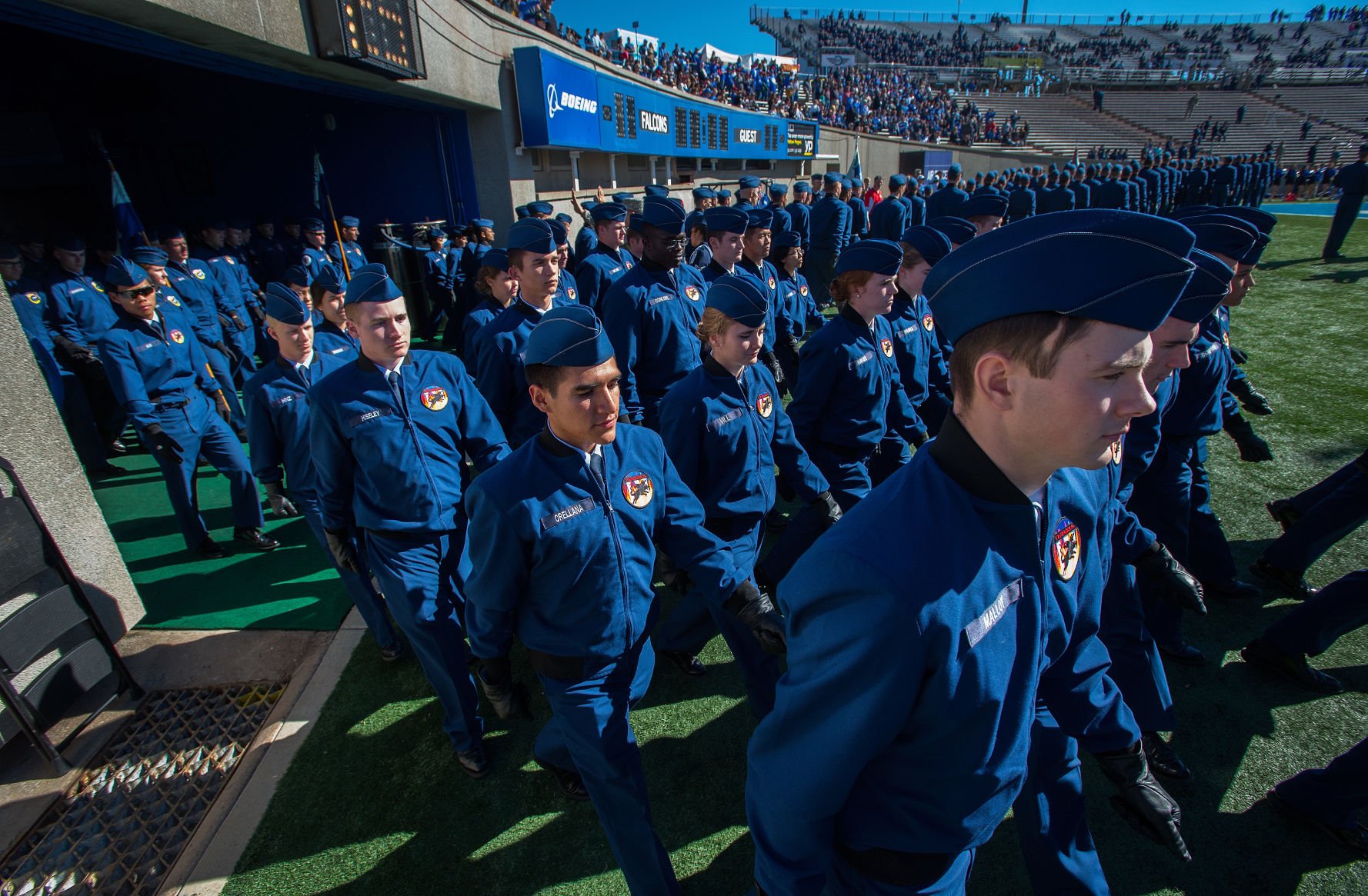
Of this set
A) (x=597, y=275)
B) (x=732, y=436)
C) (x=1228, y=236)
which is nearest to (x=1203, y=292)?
(x=1228, y=236)

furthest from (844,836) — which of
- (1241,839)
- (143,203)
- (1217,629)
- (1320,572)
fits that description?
(143,203)

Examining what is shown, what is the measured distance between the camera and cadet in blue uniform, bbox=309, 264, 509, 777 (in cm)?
299

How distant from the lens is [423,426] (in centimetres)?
312

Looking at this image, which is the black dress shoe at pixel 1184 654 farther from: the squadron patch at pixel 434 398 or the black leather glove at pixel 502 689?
the squadron patch at pixel 434 398

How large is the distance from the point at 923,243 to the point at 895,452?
57.6 inches

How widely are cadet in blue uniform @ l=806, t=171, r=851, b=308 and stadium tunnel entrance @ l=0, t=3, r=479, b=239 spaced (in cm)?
652

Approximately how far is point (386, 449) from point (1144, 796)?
10.2ft

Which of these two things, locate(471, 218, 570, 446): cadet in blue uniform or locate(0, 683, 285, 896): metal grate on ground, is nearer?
locate(0, 683, 285, 896): metal grate on ground

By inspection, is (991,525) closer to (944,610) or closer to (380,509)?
(944,610)

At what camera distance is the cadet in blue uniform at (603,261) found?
6.63 meters

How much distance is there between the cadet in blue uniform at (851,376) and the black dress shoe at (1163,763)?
1659 mm

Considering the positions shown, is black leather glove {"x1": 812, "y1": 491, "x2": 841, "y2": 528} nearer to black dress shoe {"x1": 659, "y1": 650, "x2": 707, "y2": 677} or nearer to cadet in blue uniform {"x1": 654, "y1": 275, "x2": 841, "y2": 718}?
cadet in blue uniform {"x1": 654, "y1": 275, "x2": 841, "y2": 718}

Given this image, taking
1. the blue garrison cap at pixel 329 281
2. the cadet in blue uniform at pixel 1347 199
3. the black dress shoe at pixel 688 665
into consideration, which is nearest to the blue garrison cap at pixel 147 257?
the blue garrison cap at pixel 329 281

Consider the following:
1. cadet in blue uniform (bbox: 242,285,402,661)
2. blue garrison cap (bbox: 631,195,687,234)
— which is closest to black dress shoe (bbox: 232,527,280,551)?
cadet in blue uniform (bbox: 242,285,402,661)
